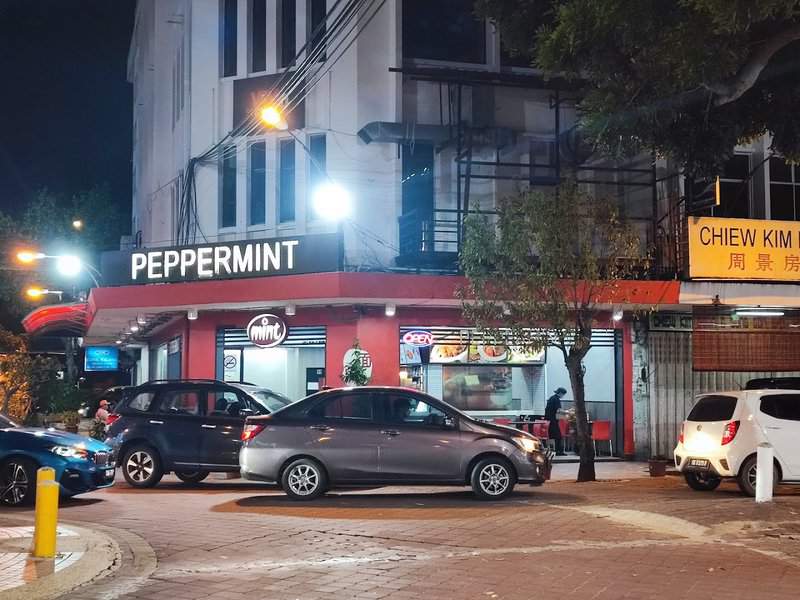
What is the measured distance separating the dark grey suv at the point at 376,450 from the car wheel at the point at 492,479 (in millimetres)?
14

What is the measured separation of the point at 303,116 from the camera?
2114 cm

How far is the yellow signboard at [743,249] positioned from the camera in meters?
19.3

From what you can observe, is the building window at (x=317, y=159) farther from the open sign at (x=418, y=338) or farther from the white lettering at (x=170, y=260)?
the open sign at (x=418, y=338)

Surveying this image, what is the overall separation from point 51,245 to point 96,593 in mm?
42663

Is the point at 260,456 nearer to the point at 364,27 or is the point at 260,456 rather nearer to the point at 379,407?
the point at 379,407

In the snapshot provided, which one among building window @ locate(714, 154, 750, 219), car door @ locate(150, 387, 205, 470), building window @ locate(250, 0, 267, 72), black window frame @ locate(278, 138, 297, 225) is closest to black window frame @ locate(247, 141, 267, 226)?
black window frame @ locate(278, 138, 297, 225)

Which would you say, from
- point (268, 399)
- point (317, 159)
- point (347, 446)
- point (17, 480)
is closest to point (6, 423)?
point (17, 480)

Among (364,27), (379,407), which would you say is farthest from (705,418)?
(364,27)

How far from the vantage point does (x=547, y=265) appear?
50.5 ft

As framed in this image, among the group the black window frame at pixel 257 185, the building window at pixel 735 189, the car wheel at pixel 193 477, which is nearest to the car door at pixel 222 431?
the car wheel at pixel 193 477

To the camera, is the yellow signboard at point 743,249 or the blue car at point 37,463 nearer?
the blue car at point 37,463

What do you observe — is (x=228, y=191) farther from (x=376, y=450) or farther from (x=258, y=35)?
(x=376, y=450)

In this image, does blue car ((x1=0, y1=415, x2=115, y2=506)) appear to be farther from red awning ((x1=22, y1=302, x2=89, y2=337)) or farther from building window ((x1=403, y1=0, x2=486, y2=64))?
red awning ((x1=22, y1=302, x2=89, y2=337))

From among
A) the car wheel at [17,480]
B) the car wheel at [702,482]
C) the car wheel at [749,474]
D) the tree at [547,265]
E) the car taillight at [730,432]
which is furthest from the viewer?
the tree at [547,265]
